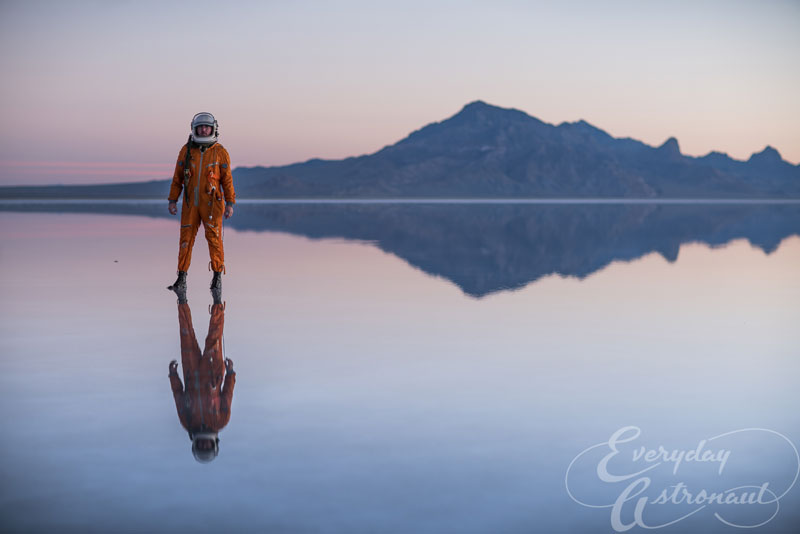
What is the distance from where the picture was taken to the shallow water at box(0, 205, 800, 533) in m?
3.57

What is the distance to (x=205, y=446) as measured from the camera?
428 centimetres

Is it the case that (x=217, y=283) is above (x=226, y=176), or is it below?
below

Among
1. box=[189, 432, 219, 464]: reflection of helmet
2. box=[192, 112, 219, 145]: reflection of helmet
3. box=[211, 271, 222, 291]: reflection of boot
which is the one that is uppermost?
box=[192, 112, 219, 145]: reflection of helmet

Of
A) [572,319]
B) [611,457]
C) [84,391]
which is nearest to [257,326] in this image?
[84,391]

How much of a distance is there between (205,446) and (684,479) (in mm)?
2467

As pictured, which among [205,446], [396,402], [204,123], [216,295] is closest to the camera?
[205,446]

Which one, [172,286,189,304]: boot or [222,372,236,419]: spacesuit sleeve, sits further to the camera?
[172,286,189,304]: boot

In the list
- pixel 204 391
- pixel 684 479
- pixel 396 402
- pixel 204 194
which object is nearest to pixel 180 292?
pixel 204 194

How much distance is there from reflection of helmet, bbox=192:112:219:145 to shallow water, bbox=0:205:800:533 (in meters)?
2.04

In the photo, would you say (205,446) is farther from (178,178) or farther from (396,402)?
(178,178)

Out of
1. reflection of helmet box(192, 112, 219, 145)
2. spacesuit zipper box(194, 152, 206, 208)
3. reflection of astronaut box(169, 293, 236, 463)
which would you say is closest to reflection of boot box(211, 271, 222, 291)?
spacesuit zipper box(194, 152, 206, 208)

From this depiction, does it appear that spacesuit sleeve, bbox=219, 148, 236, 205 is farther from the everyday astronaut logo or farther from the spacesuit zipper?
the everyday astronaut logo

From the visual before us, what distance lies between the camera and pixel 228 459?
409 centimetres

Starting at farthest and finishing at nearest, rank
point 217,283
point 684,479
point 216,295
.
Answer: point 217,283 < point 216,295 < point 684,479
